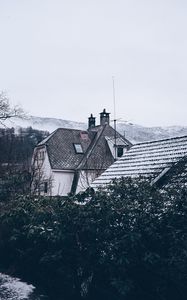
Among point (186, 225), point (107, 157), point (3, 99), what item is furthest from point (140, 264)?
point (107, 157)

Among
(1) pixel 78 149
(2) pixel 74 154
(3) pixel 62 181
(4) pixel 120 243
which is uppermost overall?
(4) pixel 120 243

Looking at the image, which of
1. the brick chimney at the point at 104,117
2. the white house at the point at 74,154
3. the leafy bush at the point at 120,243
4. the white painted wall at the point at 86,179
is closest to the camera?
the leafy bush at the point at 120,243

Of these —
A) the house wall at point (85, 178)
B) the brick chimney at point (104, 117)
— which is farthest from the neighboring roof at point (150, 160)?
the brick chimney at point (104, 117)

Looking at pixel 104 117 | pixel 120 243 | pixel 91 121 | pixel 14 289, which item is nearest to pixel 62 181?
pixel 104 117

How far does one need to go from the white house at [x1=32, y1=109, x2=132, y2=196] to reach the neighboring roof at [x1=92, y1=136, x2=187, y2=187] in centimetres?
1661

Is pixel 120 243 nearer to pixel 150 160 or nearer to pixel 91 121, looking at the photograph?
pixel 150 160

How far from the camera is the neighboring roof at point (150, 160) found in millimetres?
11852

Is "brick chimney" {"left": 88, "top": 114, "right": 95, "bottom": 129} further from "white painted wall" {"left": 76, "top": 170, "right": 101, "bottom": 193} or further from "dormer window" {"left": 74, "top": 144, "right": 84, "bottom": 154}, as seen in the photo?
"white painted wall" {"left": 76, "top": 170, "right": 101, "bottom": 193}

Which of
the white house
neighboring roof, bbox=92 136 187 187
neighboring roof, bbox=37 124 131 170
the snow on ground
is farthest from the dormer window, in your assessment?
the snow on ground

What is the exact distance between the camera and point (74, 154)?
35375mm

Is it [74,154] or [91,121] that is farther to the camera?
[91,121]

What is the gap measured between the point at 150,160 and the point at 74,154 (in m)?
22.7

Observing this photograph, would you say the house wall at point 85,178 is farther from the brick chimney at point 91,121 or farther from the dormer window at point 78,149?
the brick chimney at point 91,121

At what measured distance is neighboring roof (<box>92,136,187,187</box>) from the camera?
11.9 meters
